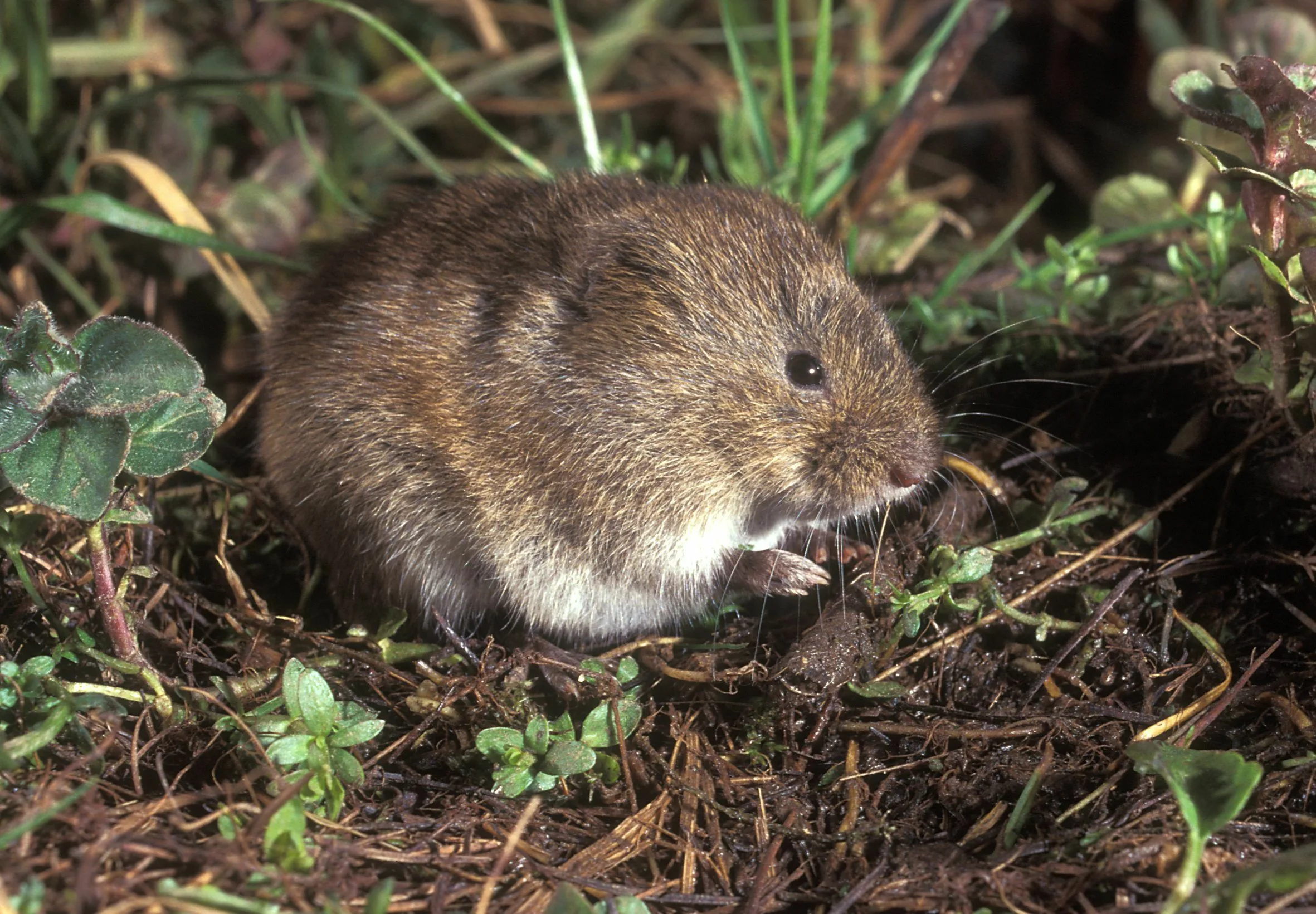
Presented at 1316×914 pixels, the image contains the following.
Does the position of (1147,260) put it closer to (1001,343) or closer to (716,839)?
(1001,343)

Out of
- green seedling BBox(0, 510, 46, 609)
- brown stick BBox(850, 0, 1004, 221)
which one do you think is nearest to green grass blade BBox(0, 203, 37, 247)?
green seedling BBox(0, 510, 46, 609)

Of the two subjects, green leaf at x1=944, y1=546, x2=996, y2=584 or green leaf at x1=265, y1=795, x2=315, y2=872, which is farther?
green leaf at x1=944, y1=546, x2=996, y2=584

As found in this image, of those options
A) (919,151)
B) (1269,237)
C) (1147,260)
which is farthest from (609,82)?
(1269,237)

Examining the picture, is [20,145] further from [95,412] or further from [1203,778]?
[1203,778]

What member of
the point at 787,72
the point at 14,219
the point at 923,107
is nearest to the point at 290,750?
the point at 14,219

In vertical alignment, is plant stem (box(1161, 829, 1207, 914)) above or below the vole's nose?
below

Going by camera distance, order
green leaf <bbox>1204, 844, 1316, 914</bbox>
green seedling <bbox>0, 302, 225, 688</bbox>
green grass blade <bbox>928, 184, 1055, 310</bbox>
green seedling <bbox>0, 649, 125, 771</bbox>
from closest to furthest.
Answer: green leaf <bbox>1204, 844, 1316, 914</bbox>, green seedling <bbox>0, 649, 125, 771</bbox>, green seedling <bbox>0, 302, 225, 688</bbox>, green grass blade <bbox>928, 184, 1055, 310</bbox>

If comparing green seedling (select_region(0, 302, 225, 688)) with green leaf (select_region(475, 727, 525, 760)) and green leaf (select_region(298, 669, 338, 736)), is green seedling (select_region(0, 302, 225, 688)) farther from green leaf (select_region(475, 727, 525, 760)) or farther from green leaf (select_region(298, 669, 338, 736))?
green leaf (select_region(475, 727, 525, 760))

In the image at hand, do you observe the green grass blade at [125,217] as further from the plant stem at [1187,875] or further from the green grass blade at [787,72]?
the plant stem at [1187,875]
